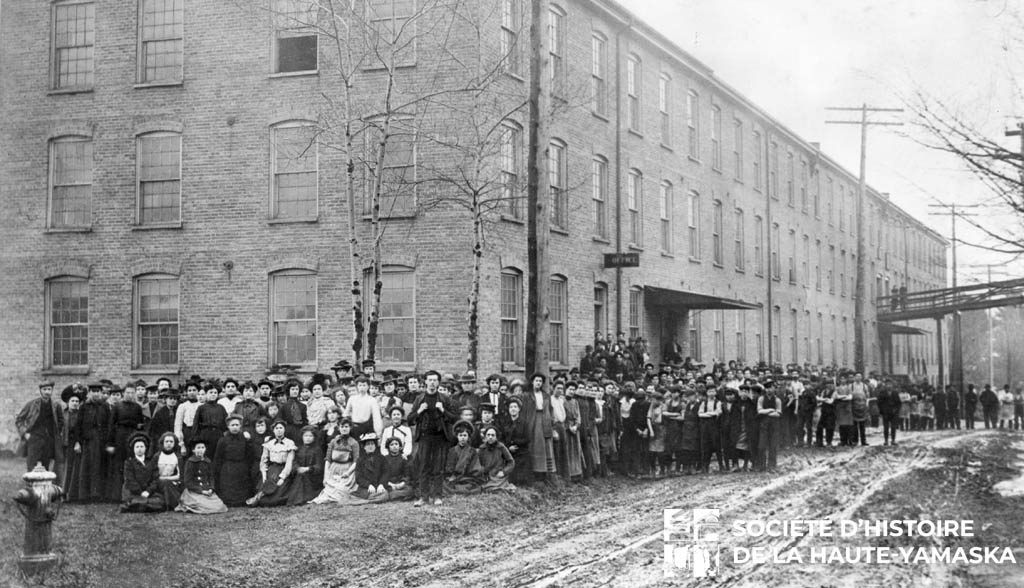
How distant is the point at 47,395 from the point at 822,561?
10552 mm

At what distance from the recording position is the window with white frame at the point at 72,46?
2198 cm

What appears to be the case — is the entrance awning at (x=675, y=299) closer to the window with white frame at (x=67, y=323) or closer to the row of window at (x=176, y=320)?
the row of window at (x=176, y=320)

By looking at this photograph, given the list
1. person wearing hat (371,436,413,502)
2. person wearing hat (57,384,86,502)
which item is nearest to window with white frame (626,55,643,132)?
person wearing hat (371,436,413,502)

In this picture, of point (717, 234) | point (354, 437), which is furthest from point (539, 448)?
point (717, 234)

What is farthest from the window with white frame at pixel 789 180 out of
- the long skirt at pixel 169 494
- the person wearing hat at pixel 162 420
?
the long skirt at pixel 169 494

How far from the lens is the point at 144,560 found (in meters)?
9.67

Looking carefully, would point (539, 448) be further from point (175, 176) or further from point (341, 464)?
point (175, 176)

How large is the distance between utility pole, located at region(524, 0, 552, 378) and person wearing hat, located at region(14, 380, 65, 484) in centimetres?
680

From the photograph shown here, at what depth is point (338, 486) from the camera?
13.5 meters

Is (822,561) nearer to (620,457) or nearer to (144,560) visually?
(144,560)

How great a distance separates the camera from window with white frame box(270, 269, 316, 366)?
20.9 meters

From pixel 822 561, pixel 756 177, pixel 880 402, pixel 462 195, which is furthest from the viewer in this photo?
pixel 756 177

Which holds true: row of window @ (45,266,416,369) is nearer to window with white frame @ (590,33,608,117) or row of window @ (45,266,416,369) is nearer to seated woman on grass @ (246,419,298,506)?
seated woman on grass @ (246,419,298,506)

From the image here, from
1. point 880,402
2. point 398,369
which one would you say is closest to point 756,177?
point 880,402
